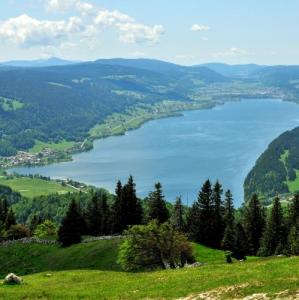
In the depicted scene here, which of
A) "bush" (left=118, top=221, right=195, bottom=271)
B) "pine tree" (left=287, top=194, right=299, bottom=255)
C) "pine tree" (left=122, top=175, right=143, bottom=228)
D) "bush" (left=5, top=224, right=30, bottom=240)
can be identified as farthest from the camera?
"bush" (left=5, top=224, right=30, bottom=240)

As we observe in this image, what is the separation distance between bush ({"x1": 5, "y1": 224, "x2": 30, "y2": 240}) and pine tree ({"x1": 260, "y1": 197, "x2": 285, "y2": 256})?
53.7 m

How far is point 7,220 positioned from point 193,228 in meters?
52.3

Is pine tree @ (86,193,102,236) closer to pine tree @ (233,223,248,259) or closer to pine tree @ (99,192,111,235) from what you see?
pine tree @ (99,192,111,235)

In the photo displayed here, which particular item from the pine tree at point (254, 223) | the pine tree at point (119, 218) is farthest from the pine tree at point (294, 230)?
the pine tree at point (119, 218)

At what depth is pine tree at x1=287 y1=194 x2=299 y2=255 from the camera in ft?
254

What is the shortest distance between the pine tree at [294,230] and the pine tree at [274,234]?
92.4 inches

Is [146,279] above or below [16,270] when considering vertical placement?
above

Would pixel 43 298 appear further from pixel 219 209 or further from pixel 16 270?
pixel 219 209

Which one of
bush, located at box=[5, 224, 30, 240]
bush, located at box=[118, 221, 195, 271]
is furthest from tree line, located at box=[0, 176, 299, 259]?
bush, located at box=[118, 221, 195, 271]

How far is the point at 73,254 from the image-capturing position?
8038cm

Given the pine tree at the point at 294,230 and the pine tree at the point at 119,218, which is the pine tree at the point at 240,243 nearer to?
the pine tree at the point at 294,230

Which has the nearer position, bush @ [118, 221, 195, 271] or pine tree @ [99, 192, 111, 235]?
bush @ [118, 221, 195, 271]

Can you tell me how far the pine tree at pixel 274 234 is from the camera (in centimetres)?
9281

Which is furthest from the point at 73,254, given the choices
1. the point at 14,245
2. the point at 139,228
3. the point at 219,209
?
the point at 219,209
